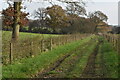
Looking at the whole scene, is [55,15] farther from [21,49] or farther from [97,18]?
[97,18]

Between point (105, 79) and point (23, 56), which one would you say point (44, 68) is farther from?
point (105, 79)

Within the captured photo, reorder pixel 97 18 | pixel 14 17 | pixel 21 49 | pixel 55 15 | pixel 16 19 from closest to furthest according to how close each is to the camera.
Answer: pixel 21 49 < pixel 14 17 < pixel 16 19 < pixel 55 15 < pixel 97 18

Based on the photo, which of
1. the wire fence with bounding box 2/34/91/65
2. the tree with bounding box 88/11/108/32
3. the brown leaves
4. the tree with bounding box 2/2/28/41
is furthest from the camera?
the tree with bounding box 88/11/108/32

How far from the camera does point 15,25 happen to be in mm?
22531

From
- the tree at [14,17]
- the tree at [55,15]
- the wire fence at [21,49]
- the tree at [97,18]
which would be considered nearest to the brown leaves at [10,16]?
the tree at [14,17]

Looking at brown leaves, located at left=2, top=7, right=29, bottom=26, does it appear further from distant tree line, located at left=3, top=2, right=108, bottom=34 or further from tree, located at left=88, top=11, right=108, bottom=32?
tree, located at left=88, top=11, right=108, bottom=32

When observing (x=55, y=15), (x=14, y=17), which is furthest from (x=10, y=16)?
(x=55, y=15)

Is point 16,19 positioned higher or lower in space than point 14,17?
lower

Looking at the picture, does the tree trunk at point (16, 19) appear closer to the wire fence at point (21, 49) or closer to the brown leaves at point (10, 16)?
the brown leaves at point (10, 16)

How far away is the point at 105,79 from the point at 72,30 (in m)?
67.8

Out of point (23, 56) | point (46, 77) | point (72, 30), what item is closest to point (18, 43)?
point (23, 56)

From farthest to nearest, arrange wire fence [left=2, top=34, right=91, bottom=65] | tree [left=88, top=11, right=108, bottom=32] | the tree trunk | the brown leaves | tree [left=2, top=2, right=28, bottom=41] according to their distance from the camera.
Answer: tree [left=88, top=11, right=108, bottom=32]
the tree trunk
tree [left=2, top=2, right=28, bottom=41]
the brown leaves
wire fence [left=2, top=34, right=91, bottom=65]

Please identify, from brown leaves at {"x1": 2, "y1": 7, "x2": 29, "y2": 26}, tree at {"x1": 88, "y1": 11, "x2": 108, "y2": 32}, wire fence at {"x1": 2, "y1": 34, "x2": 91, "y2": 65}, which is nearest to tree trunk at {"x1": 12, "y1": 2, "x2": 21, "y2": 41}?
brown leaves at {"x1": 2, "y1": 7, "x2": 29, "y2": 26}

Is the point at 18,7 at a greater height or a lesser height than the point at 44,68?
greater
